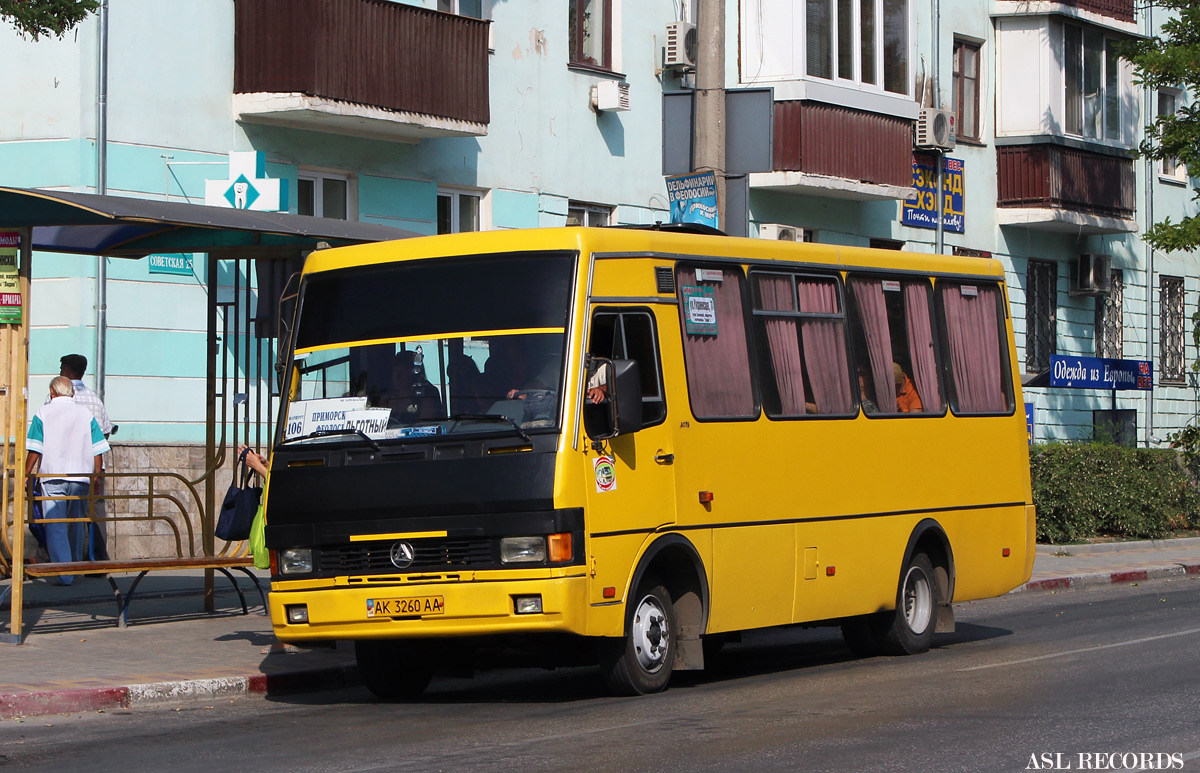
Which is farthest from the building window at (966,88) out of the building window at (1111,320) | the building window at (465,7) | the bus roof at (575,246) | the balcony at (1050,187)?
the bus roof at (575,246)

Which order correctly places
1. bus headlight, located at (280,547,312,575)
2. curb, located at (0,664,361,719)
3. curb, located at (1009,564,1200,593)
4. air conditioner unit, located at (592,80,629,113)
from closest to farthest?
curb, located at (0,664,361,719)
bus headlight, located at (280,547,312,575)
curb, located at (1009,564,1200,593)
air conditioner unit, located at (592,80,629,113)

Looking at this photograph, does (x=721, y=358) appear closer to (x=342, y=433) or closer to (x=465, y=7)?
(x=342, y=433)

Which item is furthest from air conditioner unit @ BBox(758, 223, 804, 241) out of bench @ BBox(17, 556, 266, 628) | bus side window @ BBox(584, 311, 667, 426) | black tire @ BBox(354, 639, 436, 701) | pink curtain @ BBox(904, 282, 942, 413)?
black tire @ BBox(354, 639, 436, 701)

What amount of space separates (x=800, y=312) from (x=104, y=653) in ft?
17.7

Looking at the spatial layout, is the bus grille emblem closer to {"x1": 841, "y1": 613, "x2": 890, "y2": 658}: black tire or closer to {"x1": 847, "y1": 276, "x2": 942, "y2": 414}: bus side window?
{"x1": 847, "y1": 276, "x2": 942, "y2": 414}: bus side window

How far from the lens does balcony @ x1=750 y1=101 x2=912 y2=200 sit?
86.9 ft

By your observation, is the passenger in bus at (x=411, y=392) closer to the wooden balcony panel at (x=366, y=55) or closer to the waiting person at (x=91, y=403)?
the waiting person at (x=91, y=403)

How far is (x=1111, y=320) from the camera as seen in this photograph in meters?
34.7

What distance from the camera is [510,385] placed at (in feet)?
33.1

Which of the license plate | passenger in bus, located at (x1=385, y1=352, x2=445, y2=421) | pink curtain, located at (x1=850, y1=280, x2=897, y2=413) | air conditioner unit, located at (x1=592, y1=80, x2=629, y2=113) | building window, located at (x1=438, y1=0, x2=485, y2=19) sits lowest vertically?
the license plate

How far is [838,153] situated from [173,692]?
18346 millimetres

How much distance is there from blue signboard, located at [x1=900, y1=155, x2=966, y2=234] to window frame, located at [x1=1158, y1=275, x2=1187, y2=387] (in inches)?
291

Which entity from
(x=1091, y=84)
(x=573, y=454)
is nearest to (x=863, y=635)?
(x=573, y=454)

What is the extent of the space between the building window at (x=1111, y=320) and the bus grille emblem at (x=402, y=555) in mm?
26422
